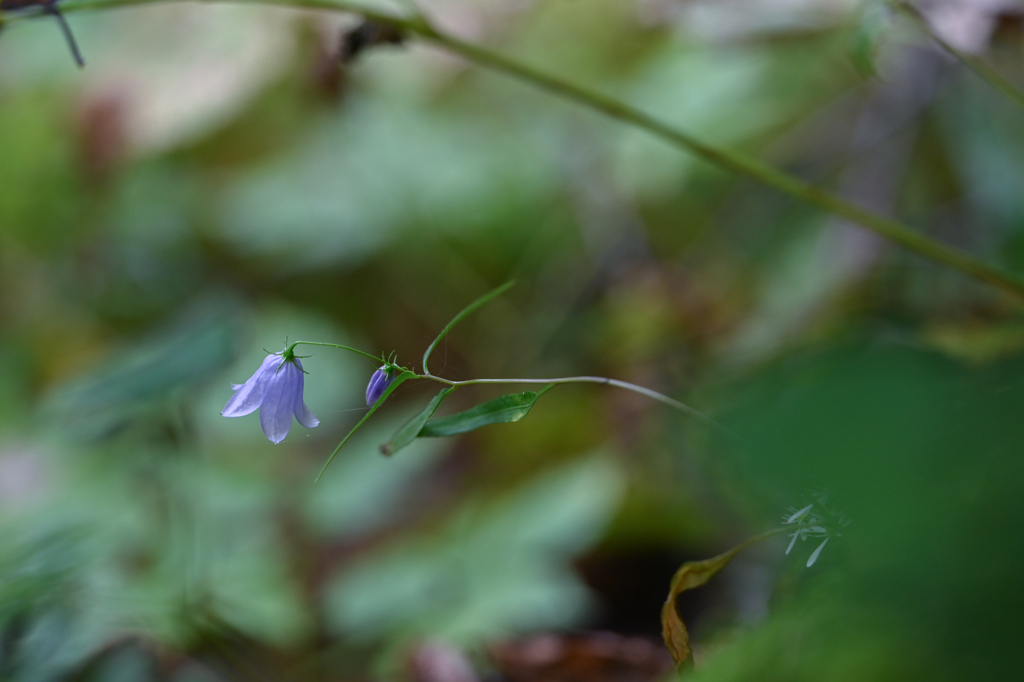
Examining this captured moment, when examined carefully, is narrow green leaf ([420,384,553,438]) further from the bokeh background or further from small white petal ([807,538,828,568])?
small white petal ([807,538,828,568])

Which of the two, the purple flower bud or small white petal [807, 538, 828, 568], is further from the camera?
the purple flower bud

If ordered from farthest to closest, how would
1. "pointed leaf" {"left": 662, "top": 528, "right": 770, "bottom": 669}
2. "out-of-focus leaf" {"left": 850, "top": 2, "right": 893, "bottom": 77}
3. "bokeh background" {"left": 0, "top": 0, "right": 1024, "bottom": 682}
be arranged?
"out-of-focus leaf" {"left": 850, "top": 2, "right": 893, "bottom": 77} < "pointed leaf" {"left": 662, "top": 528, "right": 770, "bottom": 669} < "bokeh background" {"left": 0, "top": 0, "right": 1024, "bottom": 682}

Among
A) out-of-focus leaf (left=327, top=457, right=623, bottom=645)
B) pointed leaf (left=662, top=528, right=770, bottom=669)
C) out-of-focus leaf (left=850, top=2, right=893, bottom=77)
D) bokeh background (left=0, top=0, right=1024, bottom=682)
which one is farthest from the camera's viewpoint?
out-of-focus leaf (left=327, top=457, right=623, bottom=645)

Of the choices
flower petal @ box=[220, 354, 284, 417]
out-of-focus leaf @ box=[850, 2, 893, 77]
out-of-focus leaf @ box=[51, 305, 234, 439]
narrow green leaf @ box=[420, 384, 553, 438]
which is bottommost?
out-of-focus leaf @ box=[51, 305, 234, 439]

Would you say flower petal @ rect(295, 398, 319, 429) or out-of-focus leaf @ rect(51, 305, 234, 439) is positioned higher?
flower petal @ rect(295, 398, 319, 429)

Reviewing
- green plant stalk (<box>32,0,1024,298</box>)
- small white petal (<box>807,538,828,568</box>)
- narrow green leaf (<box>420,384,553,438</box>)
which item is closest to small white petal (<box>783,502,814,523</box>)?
small white petal (<box>807,538,828,568</box>)

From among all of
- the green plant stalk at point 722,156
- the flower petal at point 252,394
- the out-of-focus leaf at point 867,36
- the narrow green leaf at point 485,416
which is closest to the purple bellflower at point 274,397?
the flower petal at point 252,394

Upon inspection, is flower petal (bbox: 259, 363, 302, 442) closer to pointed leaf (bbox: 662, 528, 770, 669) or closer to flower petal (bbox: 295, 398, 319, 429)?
flower petal (bbox: 295, 398, 319, 429)

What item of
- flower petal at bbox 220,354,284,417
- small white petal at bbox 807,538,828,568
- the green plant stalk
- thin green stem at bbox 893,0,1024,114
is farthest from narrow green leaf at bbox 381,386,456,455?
thin green stem at bbox 893,0,1024,114
